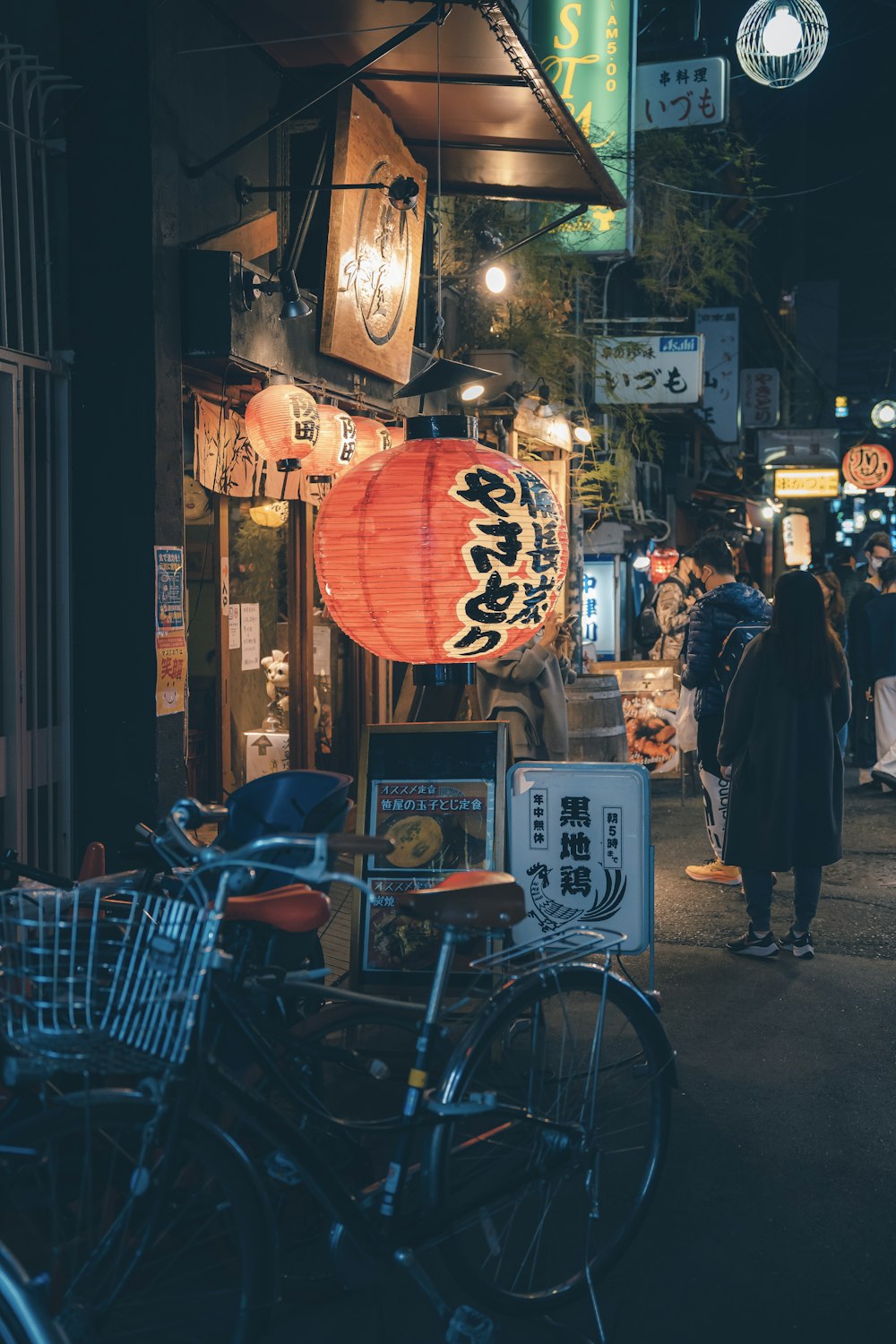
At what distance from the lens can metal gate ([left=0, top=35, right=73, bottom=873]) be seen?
6160 mm

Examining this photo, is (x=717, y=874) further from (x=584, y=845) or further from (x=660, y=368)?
(x=660, y=368)

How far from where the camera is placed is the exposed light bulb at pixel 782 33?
474 inches

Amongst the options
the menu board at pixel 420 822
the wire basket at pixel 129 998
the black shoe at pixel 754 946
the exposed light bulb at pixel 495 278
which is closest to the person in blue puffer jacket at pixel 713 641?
the black shoe at pixel 754 946

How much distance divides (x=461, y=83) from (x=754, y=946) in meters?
6.17

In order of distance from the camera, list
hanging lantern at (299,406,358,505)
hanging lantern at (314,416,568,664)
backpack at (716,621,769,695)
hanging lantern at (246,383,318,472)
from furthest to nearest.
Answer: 1. backpack at (716,621,769,695)
2. hanging lantern at (299,406,358,505)
3. hanging lantern at (246,383,318,472)
4. hanging lantern at (314,416,568,664)

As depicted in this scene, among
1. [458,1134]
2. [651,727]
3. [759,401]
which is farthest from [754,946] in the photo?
[759,401]

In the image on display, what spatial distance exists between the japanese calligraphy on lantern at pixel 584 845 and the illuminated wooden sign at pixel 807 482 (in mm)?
27259

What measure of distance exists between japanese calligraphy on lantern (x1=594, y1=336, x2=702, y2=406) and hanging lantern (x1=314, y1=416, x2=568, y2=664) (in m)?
11.0

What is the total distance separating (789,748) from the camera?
789 centimetres

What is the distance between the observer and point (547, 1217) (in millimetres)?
4715

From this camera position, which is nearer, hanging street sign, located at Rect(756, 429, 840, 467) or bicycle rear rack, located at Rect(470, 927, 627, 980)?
bicycle rear rack, located at Rect(470, 927, 627, 980)

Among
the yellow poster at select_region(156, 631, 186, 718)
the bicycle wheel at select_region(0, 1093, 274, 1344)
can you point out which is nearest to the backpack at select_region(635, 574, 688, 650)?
the yellow poster at select_region(156, 631, 186, 718)

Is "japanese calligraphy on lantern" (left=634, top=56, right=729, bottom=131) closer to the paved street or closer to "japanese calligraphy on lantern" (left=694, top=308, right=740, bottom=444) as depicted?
the paved street

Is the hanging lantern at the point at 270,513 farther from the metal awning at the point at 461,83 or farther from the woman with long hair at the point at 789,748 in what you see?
the woman with long hair at the point at 789,748
